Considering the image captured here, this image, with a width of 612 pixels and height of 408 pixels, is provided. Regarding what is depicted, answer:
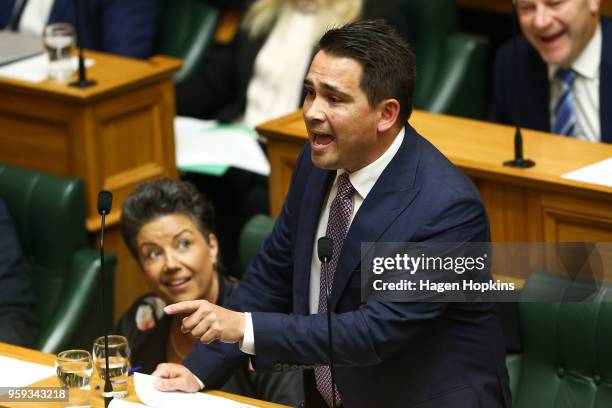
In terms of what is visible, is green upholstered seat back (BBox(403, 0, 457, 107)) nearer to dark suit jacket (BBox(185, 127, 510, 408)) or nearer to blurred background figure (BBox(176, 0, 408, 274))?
blurred background figure (BBox(176, 0, 408, 274))

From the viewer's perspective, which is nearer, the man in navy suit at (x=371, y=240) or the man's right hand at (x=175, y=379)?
the man in navy suit at (x=371, y=240)

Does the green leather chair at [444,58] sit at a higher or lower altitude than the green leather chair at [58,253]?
higher

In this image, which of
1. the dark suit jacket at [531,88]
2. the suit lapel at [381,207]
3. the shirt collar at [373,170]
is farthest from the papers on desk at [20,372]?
the dark suit jacket at [531,88]

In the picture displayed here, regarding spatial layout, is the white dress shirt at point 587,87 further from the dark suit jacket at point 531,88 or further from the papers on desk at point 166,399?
the papers on desk at point 166,399

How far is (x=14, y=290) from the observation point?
3.48m

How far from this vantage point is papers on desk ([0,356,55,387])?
2.56 m

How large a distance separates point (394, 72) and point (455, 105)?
7.49ft

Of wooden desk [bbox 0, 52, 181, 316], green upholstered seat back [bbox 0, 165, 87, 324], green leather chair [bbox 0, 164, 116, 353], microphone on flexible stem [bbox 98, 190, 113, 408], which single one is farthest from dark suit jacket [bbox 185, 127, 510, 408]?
wooden desk [bbox 0, 52, 181, 316]

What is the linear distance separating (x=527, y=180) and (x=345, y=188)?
2.45ft

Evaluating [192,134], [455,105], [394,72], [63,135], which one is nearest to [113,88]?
[63,135]

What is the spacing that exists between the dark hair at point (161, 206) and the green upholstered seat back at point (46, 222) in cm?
42

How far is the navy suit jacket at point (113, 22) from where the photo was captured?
4.71m

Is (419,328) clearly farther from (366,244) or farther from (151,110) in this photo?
(151,110)

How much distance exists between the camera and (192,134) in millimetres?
4438
